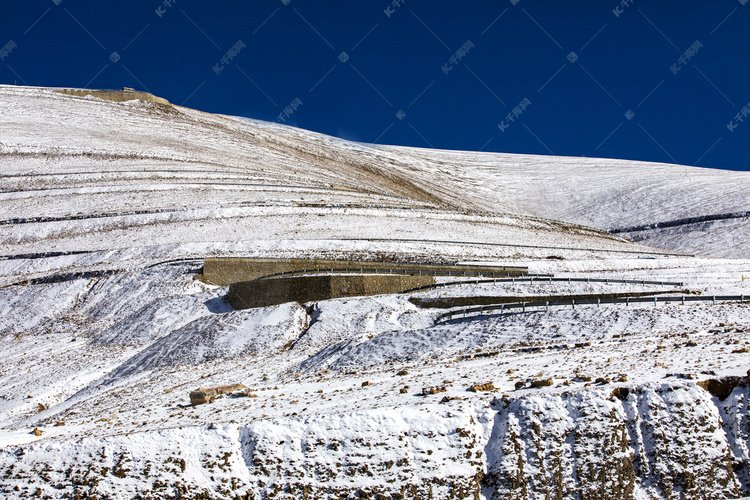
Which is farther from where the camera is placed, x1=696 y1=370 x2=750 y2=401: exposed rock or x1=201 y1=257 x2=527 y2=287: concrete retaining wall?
x1=201 y1=257 x2=527 y2=287: concrete retaining wall

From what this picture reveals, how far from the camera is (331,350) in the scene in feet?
66.4

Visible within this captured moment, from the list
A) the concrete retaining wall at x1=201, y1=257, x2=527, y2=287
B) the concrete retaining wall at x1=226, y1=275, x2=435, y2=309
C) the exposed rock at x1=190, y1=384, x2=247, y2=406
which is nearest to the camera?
the exposed rock at x1=190, y1=384, x2=247, y2=406

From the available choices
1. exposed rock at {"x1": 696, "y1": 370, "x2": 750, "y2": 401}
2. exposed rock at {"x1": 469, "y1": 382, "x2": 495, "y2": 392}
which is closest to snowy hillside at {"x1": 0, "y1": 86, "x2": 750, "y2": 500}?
exposed rock at {"x1": 696, "y1": 370, "x2": 750, "y2": 401}

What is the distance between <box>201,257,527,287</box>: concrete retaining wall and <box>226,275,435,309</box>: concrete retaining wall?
7.93ft

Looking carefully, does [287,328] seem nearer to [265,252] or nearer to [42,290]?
[265,252]

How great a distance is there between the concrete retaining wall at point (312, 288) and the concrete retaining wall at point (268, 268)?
2.42m

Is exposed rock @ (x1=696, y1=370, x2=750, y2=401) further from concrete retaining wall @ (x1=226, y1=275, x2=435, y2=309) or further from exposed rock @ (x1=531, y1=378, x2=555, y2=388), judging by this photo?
concrete retaining wall @ (x1=226, y1=275, x2=435, y2=309)

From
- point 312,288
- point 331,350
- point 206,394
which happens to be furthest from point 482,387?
point 312,288

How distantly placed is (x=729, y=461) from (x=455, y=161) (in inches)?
3311

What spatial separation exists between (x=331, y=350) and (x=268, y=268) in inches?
490

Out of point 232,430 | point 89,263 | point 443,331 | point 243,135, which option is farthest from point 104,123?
point 232,430

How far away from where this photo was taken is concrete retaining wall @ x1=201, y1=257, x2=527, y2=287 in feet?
104

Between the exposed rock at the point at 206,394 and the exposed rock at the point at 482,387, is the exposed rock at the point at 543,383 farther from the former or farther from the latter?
the exposed rock at the point at 206,394

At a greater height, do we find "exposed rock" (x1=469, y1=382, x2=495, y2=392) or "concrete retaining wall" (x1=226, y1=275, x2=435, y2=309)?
"concrete retaining wall" (x1=226, y1=275, x2=435, y2=309)
